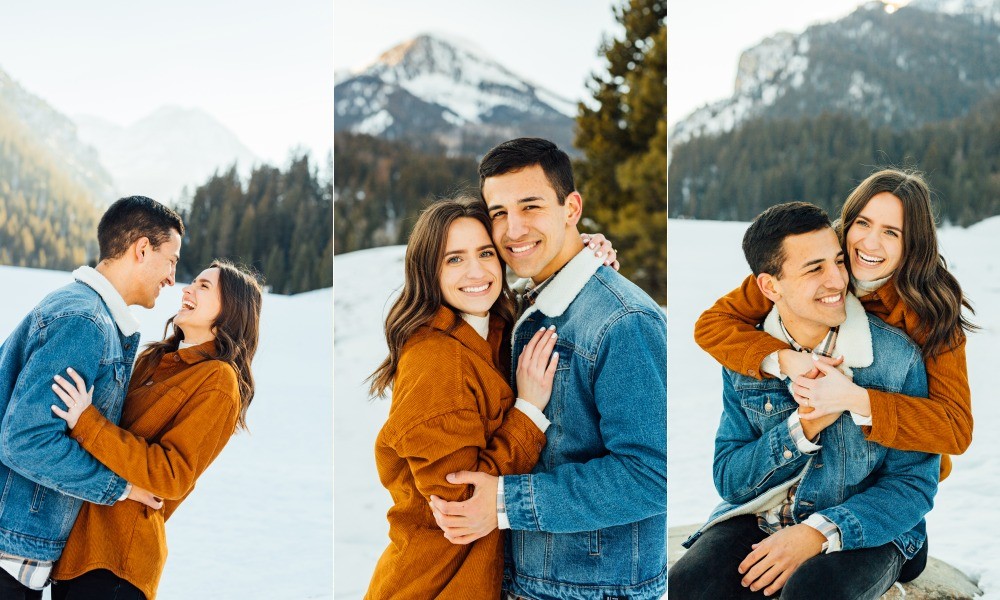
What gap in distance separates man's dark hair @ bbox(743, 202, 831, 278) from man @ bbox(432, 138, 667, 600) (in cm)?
53

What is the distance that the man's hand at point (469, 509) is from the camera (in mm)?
2711

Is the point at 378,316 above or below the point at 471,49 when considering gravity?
below

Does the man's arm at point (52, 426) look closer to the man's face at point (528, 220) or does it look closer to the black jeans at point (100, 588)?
the black jeans at point (100, 588)

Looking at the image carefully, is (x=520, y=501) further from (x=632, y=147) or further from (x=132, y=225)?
(x=632, y=147)

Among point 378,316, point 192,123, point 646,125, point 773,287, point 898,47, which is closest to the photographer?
point 773,287

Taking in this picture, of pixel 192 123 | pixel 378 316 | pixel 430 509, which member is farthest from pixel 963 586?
pixel 378 316

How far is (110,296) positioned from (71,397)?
37 centimetres

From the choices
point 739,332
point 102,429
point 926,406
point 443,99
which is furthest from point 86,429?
point 443,99

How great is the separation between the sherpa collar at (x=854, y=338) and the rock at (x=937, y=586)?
2.45 ft

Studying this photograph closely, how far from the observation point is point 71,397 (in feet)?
9.64

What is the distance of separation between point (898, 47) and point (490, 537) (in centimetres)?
254

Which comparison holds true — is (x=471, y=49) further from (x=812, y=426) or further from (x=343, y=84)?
(x=812, y=426)

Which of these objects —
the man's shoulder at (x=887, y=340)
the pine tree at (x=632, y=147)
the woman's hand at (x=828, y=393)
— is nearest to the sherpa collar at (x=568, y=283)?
the woman's hand at (x=828, y=393)

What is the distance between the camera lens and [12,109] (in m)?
3.79
